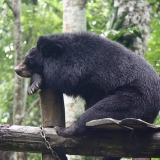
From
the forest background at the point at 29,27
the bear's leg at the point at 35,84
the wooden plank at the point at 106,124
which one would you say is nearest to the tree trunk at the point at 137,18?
the forest background at the point at 29,27

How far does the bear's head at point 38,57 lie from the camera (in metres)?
3.82

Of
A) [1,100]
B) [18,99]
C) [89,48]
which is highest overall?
[89,48]

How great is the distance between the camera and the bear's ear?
148 inches

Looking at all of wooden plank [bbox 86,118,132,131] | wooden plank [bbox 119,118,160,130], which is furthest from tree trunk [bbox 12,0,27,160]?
wooden plank [bbox 119,118,160,130]

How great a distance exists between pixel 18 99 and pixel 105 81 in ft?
9.23

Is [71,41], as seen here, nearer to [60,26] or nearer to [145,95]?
[145,95]

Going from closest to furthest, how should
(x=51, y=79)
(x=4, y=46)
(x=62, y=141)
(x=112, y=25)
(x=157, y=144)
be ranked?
(x=157, y=144)
(x=62, y=141)
(x=51, y=79)
(x=112, y=25)
(x=4, y=46)

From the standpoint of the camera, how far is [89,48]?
3715 mm

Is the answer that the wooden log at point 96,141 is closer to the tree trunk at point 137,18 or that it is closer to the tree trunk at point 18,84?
the tree trunk at point 137,18

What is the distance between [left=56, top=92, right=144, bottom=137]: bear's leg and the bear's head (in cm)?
85

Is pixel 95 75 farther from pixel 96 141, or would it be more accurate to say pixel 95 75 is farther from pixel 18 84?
pixel 18 84

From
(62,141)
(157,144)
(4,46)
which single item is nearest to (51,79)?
(62,141)

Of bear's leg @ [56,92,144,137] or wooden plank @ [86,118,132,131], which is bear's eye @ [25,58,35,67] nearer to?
bear's leg @ [56,92,144,137]

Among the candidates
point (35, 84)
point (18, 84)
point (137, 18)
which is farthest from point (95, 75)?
point (18, 84)
